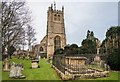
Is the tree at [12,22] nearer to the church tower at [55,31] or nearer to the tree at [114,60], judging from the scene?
the tree at [114,60]

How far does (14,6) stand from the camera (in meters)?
25.5

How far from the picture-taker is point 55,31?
85188 millimetres

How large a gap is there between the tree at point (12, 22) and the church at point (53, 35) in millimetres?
52814

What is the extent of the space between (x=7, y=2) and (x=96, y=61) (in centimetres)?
1398

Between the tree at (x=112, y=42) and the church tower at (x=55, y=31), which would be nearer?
the tree at (x=112, y=42)

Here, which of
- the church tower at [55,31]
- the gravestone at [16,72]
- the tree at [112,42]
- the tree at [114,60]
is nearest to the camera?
the gravestone at [16,72]

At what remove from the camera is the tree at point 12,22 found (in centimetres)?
2342

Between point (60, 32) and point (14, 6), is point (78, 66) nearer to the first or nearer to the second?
point (14, 6)

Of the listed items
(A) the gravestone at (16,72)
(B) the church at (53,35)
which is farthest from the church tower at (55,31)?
(A) the gravestone at (16,72)

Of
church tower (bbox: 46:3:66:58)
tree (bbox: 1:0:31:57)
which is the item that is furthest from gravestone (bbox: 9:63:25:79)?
church tower (bbox: 46:3:66:58)

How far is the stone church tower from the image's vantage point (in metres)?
81.6

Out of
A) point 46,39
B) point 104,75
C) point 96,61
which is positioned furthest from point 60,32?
point 104,75

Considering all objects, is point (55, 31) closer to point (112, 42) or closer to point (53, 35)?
point (53, 35)

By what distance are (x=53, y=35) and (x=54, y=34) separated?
3.25 ft
